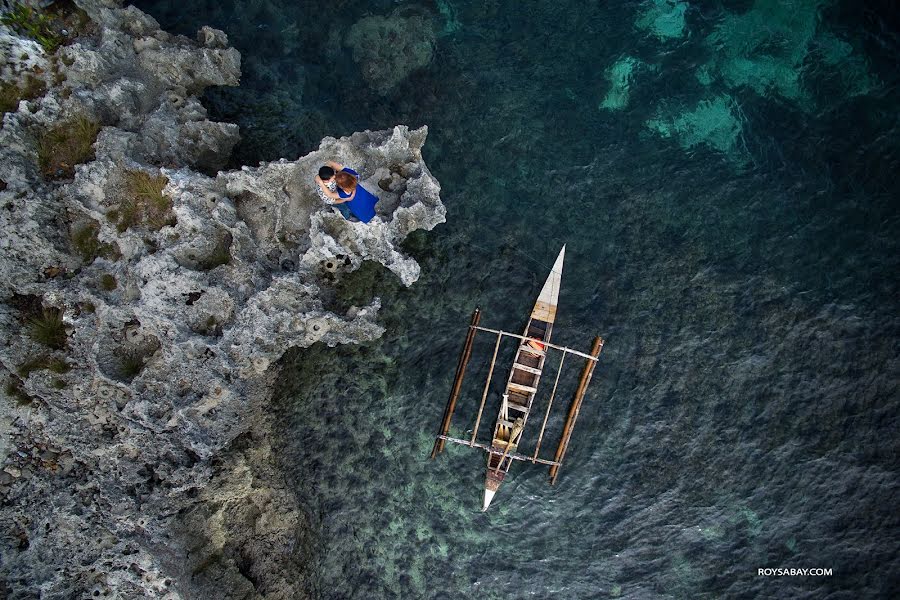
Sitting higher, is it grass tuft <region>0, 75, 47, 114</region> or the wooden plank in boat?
grass tuft <region>0, 75, 47, 114</region>

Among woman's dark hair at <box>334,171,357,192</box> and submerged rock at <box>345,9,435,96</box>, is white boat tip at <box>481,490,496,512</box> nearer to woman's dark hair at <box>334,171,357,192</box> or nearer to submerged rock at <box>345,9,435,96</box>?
woman's dark hair at <box>334,171,357,192</box>

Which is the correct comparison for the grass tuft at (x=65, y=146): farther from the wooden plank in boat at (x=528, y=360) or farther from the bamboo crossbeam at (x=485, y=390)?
the wooden plank in boat at (x=528, y=360)

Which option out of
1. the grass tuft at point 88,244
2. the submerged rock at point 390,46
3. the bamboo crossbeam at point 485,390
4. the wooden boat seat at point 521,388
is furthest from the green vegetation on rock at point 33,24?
the wooden boat seat at point 521,388

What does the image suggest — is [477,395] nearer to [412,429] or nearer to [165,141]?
[412,429]

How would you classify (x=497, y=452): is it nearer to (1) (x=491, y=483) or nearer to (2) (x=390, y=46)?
(1) (x=491, y=483)

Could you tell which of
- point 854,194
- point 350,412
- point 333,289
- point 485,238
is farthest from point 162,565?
point 854,194

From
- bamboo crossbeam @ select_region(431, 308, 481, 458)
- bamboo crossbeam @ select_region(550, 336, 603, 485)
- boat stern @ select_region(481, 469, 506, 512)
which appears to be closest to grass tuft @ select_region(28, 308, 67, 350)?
bamboo crossbeam @ select_region(431, 308, 481, 458)

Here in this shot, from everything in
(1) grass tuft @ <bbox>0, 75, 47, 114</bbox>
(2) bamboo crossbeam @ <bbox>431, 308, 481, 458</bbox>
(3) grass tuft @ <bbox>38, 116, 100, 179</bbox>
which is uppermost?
(1) grass tuft @ <bbox>0, 75, 47, 114</bbox>
